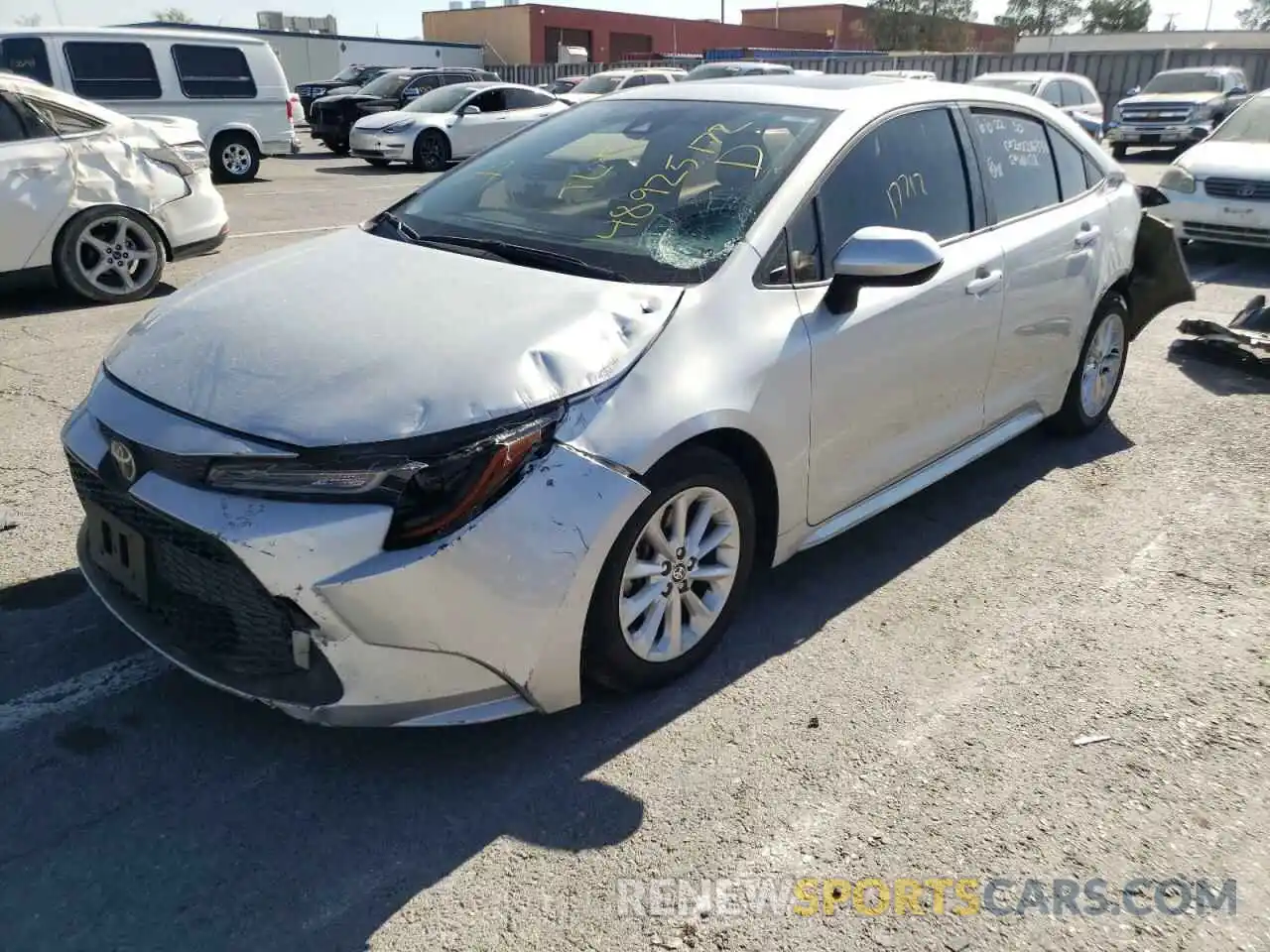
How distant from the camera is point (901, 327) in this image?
343 centimetres

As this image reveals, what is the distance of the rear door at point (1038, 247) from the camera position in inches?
160

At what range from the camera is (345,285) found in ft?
9.88

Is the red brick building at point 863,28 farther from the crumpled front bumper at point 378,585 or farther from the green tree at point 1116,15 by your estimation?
the crumpled front bumper at point 378,585

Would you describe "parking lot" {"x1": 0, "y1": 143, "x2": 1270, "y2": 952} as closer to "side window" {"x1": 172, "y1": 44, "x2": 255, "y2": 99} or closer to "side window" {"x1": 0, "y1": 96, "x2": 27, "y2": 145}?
"side window" {"x1": 0, "y1": 96, "x2": 27, "y2": 145}

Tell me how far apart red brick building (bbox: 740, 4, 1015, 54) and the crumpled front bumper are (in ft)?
225

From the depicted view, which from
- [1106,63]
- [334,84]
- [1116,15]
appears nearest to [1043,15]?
[1116,15]

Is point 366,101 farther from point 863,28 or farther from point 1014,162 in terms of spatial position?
point 863,28

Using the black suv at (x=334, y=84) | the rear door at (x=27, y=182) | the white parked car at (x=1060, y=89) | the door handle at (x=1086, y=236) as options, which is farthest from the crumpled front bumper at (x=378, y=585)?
the black suv at (x=334, y=84)

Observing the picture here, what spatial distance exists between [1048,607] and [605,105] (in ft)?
8.43

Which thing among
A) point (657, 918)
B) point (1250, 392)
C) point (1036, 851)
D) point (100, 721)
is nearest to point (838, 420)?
point (1036, 851)

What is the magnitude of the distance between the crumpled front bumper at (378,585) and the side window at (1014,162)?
2415 millimetres

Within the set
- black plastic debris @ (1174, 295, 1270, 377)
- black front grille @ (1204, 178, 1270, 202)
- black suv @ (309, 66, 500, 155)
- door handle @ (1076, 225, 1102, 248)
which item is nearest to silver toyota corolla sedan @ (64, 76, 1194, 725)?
door handle @ (1076, 225, 1102, 248)

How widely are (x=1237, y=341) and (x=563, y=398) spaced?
18.1ft

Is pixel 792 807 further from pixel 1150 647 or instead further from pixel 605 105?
pixel 605 105
